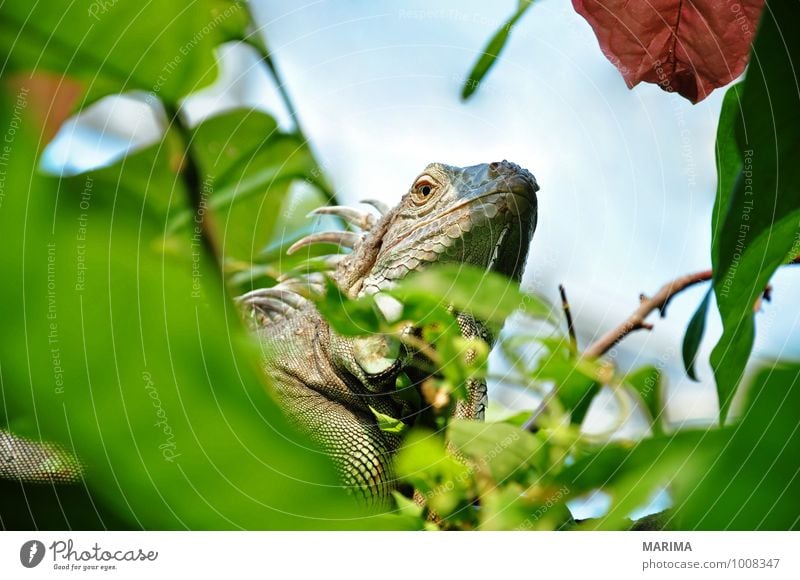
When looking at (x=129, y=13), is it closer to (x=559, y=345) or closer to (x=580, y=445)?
(x=559, y=345)

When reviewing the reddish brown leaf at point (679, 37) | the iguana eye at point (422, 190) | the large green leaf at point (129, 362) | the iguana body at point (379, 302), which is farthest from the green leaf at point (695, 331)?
the iguana eye at point (422, 190)

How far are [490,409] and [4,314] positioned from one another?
936 millimetres

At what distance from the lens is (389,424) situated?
1370 mm

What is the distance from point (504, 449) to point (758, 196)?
0.43 metres

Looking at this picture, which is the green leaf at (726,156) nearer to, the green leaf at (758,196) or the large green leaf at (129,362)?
the green leaf at (758,196)

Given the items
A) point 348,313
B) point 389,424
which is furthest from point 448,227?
point 348,313

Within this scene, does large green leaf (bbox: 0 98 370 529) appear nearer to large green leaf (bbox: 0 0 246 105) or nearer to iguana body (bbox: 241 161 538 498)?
large green leaf (bbox: 0 0 246 105)

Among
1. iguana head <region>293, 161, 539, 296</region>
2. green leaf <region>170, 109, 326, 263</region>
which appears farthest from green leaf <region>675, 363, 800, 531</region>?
green leaf <region>170, 109, 326, 263</region>

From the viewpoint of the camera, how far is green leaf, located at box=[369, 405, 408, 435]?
1313mm

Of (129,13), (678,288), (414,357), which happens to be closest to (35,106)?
(129,13)

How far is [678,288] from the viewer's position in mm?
1223

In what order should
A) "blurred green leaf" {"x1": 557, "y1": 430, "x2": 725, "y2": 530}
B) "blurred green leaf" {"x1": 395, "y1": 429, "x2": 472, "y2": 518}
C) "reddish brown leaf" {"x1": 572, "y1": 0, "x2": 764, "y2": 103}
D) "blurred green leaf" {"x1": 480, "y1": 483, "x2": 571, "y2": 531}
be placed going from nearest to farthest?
"blurred green leaf" {"x1": 557, "y1": 430, "x2": 725, "y2": 530} → "blurred green leaf" {"x1": 480, "y1": 483, "x2": 571, "y2": 531} → "blurred green leaf" {"x1": 395, "y1": 429, "x2": 472, "y2": 518} → "reddish brown leaf" {"x1": 572, "y1": 0, "x2": 764, "y2": 103}

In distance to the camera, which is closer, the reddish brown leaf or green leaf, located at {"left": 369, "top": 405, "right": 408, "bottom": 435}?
the reddish brown leaf

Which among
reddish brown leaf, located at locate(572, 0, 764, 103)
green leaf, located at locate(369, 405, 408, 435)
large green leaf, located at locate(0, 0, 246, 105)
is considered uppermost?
large green leaf, located at locate(0, 0, 246, 105)
